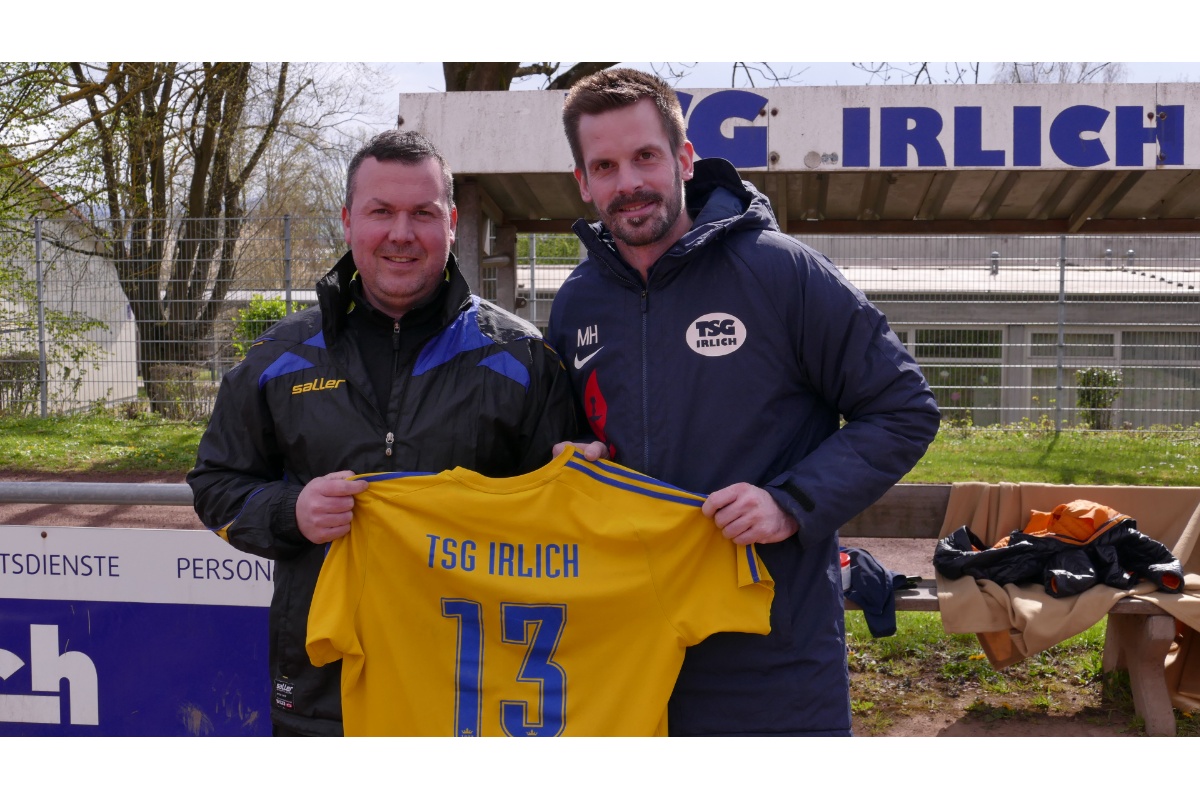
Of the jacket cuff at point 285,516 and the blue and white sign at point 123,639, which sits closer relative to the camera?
the jacket cuff at point 285,516

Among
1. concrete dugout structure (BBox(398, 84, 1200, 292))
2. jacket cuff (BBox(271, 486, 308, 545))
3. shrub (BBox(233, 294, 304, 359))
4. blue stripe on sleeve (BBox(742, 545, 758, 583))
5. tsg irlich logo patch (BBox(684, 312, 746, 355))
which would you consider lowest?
blue stripe on sleeve (BBox(742, 545, 758, 583))

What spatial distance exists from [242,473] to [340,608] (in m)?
0.48

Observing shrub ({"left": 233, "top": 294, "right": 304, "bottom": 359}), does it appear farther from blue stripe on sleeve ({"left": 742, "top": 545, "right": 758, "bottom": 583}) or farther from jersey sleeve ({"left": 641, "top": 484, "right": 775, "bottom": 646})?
blue stripe on sleeve ({"left": 742, "top": 545, "right": 758, "bottom": 583})

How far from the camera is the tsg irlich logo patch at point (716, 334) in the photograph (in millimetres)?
2496

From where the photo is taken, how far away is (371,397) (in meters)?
2.63

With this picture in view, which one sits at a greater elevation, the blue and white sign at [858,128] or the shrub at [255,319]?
the blue and white sign at [858,128]

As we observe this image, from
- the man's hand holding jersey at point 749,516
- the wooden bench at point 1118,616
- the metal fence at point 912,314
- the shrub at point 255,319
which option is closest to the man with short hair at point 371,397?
the man's hand holding jersey at point 749,516

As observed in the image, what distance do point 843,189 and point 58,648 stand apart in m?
6.31

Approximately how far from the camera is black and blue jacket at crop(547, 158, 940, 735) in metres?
2.42

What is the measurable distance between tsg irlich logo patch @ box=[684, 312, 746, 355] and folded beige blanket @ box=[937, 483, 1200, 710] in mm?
2798

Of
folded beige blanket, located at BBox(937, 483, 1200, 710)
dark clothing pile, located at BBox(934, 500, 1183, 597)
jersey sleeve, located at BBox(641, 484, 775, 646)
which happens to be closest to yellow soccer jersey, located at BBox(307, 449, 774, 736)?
jersey sleeve, located at BBox(641, 484, 775, 646)

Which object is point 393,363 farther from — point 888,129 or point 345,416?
point 888,129

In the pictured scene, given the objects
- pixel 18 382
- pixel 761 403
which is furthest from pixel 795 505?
pixel 18 382

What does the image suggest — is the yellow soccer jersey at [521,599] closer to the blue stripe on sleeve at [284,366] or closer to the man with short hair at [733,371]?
the man with short hair at [733,371]
